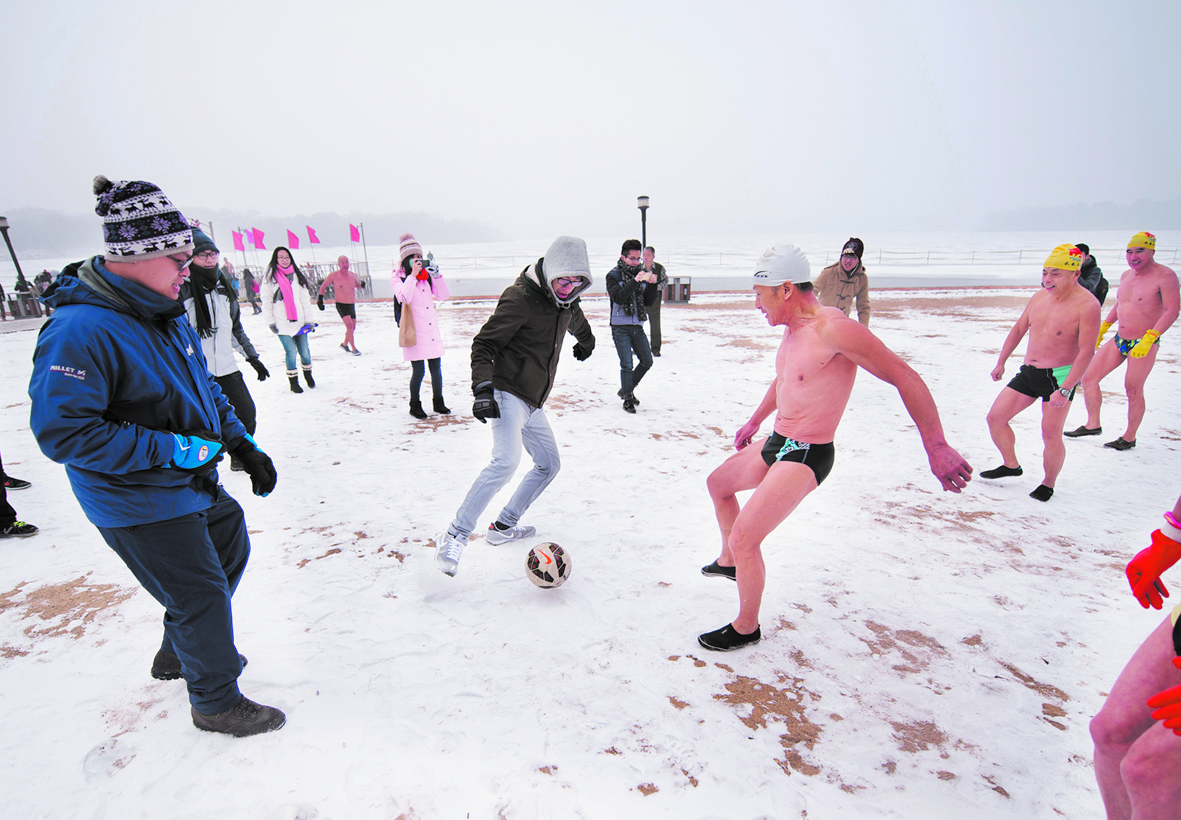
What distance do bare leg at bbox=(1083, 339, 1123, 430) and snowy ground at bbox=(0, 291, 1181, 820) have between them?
0.71 m

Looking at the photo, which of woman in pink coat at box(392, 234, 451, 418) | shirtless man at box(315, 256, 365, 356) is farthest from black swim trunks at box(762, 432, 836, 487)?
shirtless man at box(315, 256, 365, 356)

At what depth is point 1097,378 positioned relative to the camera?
6.43 m

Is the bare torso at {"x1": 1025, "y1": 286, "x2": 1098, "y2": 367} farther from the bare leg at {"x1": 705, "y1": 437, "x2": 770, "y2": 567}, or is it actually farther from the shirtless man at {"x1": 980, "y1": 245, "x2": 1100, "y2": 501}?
the bare leg at {"x1": 705, "y1": 437, "x2": 770, "y2": 567}

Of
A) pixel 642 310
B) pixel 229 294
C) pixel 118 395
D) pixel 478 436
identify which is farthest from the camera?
pixel 642 310

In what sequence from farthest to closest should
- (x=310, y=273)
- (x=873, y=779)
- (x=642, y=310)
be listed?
(x=310, y=273) → (x=642, y=310) → (x=873, y=779)

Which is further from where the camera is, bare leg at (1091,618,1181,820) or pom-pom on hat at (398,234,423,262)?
pom-pom on hat at (398,234,423,262)

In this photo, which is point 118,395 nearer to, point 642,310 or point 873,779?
point 873,779

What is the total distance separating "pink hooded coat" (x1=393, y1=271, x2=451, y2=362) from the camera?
6.39 m

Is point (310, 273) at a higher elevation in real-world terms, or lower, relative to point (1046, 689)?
higher

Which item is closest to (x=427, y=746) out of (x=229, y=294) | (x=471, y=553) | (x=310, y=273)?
(x=471, y=553)

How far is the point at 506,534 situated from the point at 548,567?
777mm

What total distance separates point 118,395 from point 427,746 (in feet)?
6.13

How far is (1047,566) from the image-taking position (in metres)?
3.78

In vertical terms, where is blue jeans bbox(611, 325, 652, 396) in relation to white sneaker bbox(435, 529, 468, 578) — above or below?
above
